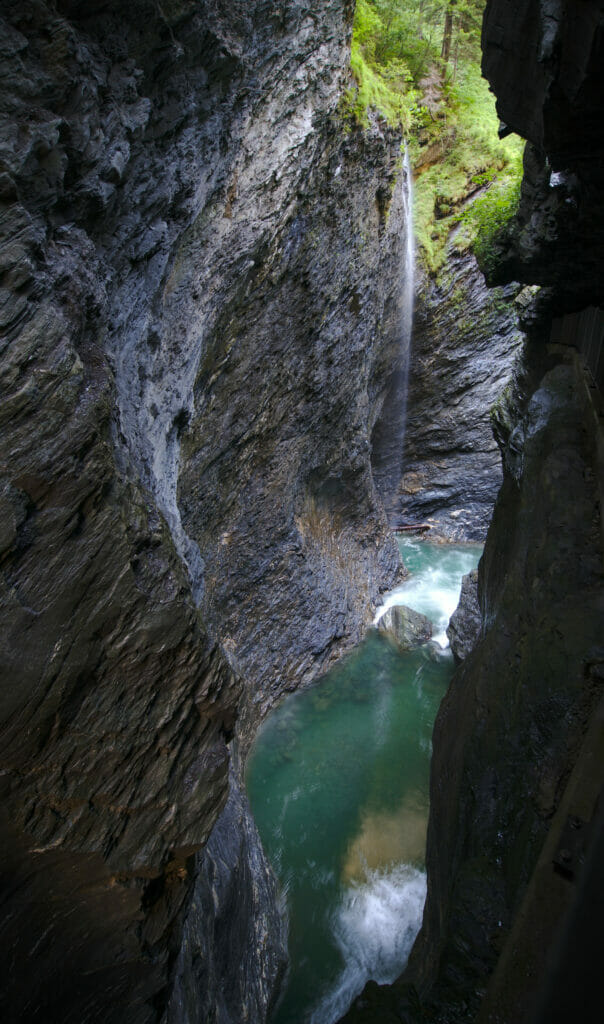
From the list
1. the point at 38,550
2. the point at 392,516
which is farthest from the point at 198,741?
the point at 392,516

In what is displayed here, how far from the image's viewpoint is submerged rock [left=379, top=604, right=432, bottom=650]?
12891 millimetres

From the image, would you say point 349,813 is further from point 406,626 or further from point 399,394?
point 399,394

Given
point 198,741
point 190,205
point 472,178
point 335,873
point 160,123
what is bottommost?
point 335,873

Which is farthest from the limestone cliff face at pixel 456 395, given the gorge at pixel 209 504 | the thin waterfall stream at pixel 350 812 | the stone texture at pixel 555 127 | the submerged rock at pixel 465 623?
the stone texture at pixel 555 127

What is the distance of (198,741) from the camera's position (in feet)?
12.2

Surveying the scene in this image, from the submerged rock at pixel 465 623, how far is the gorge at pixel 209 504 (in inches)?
113

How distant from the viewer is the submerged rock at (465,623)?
37.5ft

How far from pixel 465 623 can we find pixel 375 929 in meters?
6.22

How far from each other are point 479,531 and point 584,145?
15717 mm

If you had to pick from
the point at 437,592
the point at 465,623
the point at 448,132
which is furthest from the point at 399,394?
the point at 465,623

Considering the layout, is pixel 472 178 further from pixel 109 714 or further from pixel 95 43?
pixel 109 714

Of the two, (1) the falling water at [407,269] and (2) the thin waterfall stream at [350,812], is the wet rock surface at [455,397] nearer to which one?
(1) the falling water at [407,269]

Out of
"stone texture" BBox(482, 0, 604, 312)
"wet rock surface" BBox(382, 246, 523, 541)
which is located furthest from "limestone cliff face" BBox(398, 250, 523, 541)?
"stone texture" BBox(482, 0, 604, 312)

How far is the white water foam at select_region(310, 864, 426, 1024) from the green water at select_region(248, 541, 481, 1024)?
1cm
